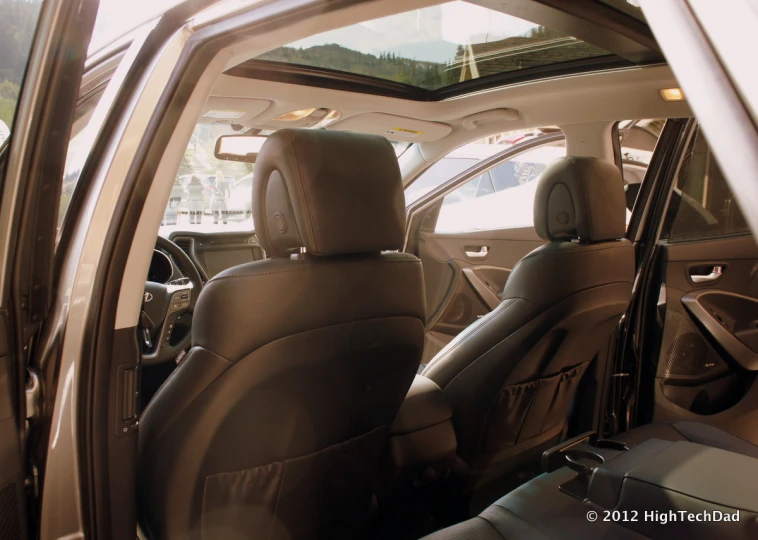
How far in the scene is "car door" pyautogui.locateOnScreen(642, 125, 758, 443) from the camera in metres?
2.60

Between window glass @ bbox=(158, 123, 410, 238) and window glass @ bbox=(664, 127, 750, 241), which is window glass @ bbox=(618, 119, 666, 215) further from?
window glass @ bbox=(158, 123, 410, 238)

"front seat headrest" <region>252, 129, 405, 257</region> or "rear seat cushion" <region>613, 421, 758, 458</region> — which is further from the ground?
"front seat headrest" <region>252, 129, 405, 257</region>

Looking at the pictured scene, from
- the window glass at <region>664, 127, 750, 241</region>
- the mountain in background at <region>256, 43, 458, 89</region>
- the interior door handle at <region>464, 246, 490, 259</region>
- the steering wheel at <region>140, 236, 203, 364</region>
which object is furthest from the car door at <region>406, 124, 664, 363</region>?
the steering wheel at <region>140, 236, 203, 364</region>

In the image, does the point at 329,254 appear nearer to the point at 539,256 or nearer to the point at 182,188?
the point at 539,256

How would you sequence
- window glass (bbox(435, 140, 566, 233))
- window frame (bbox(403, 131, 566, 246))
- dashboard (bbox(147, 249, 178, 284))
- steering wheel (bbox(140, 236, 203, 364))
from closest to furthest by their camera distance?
1. steering wheel (bbox(140, 236, 203, 364))
2. dashboard (bbox(147, 249, 178, 284))
3. window frame (bbox(403, 131, 566, 246))
4. window glass (bbox(435, 140, 566, 233))

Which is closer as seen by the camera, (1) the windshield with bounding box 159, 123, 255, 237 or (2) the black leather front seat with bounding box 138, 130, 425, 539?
(2) the black leather front seat with bounding box 138, 130, 425, 539

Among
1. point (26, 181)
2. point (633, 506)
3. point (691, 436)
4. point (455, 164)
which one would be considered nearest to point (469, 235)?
Result: point (455, 164)

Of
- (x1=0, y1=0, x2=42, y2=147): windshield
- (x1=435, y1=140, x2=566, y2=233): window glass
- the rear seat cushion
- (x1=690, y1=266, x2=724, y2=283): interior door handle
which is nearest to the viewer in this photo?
(x1=0, y1=0, x2=42, y2=147): windshield

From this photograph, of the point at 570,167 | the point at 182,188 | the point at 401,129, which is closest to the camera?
the point at 570,167

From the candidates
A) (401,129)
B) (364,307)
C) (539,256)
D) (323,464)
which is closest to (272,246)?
(364,307)

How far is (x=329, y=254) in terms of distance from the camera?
54.7 inches

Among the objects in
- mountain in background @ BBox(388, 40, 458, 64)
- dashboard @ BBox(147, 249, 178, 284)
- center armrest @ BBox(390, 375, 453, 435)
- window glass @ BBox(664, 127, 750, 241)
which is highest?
mountain in background @ BBox(388, 40, 458, 64)

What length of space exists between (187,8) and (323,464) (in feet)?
4.02

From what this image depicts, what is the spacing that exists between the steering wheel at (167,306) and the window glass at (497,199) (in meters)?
1.98
